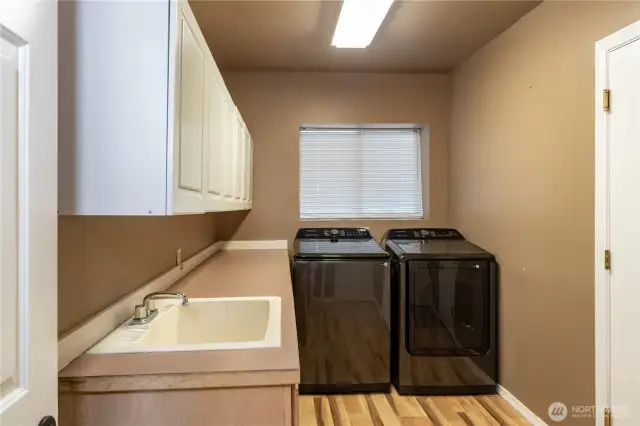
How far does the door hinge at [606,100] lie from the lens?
1835 millimetres

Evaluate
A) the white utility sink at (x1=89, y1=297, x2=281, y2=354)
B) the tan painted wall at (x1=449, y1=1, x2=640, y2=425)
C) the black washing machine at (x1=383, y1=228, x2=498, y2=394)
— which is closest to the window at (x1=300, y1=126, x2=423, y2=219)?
the tan painted wall at (x1=449, y1=1, x2=640, y2=425)

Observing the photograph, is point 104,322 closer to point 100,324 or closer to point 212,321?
point 100,324

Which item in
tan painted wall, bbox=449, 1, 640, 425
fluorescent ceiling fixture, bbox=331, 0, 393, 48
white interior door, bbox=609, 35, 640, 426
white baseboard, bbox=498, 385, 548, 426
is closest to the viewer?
white interior door, bbox=609, 35, 640, 426

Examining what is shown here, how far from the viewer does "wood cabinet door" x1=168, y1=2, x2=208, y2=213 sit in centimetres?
110

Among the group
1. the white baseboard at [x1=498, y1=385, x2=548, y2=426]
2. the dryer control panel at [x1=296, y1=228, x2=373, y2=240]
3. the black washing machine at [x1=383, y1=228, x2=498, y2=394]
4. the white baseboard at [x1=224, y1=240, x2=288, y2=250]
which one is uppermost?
the dryer control panel at [x1=296, y1=228, x2=373, y2=240]

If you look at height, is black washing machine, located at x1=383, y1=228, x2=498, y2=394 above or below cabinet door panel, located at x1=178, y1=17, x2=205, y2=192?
below

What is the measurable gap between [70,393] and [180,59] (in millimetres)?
968

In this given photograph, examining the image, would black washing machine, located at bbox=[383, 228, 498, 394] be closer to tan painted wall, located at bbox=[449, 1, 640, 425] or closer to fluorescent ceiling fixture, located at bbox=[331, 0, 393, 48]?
tan painted wall, located at bbox=[449, 1, 640, 425]

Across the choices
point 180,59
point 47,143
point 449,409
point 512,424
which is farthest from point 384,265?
point 47,143

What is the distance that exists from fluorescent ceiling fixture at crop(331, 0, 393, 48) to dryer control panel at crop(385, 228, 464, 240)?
1.62 metres

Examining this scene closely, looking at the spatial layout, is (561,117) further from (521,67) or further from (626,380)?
(626,380)

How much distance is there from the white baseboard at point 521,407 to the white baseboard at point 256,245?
2.08 m

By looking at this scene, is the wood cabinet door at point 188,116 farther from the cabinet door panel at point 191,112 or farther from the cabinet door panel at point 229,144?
the cabinet door panel at point 229,144

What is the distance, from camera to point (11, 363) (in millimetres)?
692
